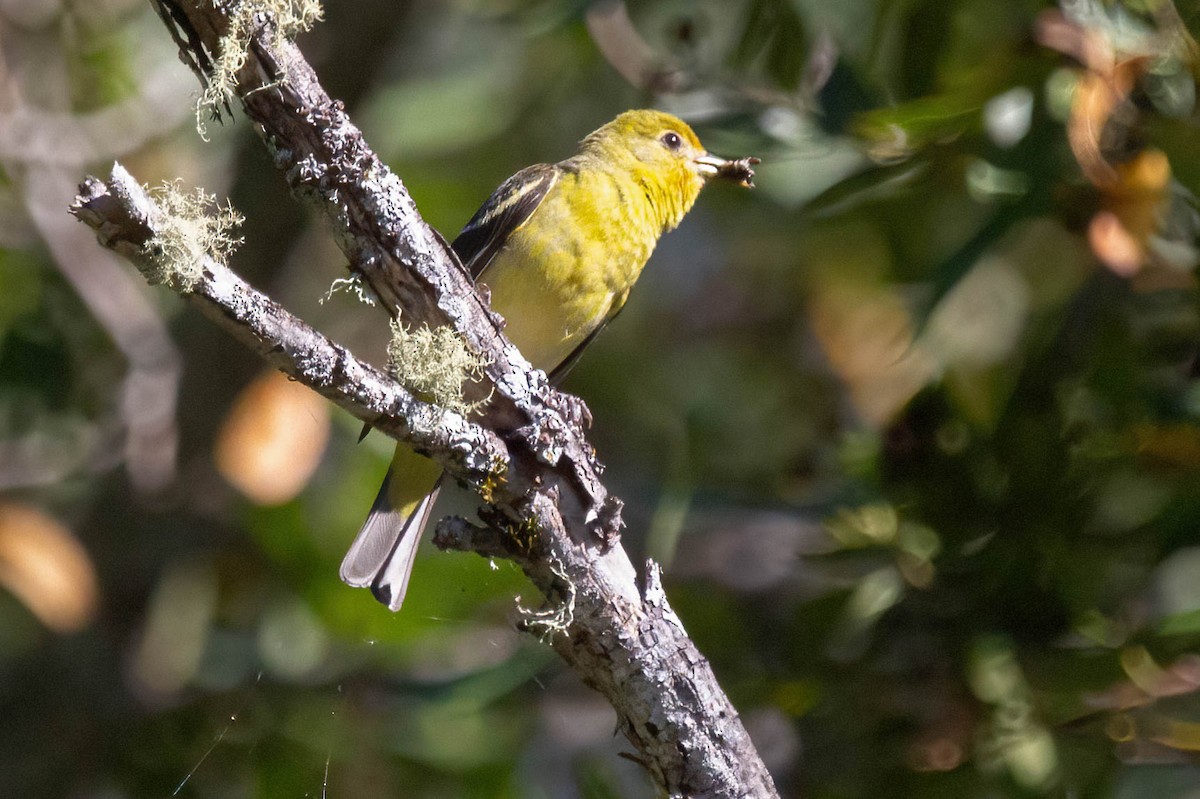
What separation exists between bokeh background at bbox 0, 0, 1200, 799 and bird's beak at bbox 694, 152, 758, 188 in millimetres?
44

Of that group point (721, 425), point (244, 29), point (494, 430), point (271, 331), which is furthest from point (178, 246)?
point (721, 425)

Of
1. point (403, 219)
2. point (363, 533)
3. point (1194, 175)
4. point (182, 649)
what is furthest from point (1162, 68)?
point (182, 649)

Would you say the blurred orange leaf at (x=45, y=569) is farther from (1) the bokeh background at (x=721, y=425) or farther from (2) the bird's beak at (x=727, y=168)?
(2) the bird's beak at (x=727, y=168)

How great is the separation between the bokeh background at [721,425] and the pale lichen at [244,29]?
1.99 ft

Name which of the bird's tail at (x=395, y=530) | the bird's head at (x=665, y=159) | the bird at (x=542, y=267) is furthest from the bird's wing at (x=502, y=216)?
the bird's tail at (x=395, y=530)

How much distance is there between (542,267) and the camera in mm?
3031

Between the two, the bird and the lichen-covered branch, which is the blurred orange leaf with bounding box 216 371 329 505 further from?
the lichen-covered branch

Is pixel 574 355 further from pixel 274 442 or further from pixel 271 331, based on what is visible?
pixel 271 331

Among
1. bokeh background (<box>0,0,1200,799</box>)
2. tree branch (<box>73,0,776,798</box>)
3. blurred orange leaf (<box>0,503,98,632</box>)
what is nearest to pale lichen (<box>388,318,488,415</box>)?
A: tree branch (<box>73,0,776,798</box>)

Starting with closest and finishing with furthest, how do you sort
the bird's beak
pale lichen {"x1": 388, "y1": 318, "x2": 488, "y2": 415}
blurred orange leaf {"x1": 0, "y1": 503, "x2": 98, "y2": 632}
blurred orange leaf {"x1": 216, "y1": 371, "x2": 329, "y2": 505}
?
pale lichen {"x1": 388, "y1": 318, "x2": 488, "y2": 415} < the bird's beak < blurred orange leaf {"x1": 216, "y1": 371, "x2": 329, "y2": 505} < blurred orange leaf {"x1": 0, "y1": 503, "x2": 98, "y2": 632}

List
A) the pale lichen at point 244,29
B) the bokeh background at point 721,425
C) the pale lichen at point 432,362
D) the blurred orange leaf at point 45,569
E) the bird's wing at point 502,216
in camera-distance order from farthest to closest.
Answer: the blurred orange leaf at point 45,569 → the bird's wing at point 502,216 → the bokeh background at point 721,425 → the pale lichen at point 432,362 → the pale lichen at point 244,29

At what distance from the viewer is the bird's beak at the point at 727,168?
3259 millimetres

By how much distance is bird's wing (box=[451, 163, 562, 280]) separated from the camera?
10.2ft

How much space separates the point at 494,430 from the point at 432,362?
0.70 feet
